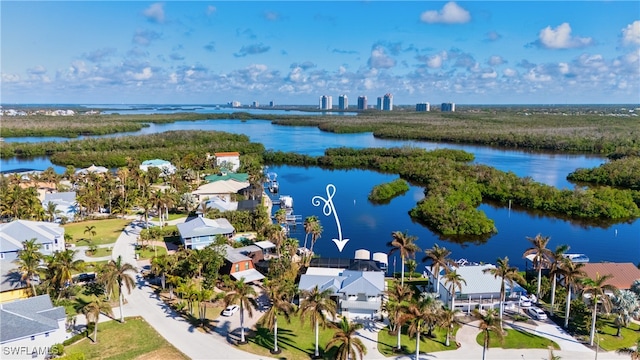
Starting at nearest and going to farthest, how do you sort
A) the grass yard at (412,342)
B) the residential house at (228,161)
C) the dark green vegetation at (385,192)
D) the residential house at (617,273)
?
1. the grass yard at (412,342)
2. the residential house at (617,273)
3. the dark green vegetation at (385,192)
4. the residential house at (228,161)

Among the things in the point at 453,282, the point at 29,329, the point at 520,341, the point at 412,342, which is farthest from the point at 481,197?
the point at 29,329

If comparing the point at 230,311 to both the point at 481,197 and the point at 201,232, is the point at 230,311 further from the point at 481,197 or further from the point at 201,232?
the point at 481,197

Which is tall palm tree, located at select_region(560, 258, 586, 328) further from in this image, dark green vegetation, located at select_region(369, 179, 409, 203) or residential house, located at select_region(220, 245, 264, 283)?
dark green vegetation, located at select_region(369, 179, 409, 203)

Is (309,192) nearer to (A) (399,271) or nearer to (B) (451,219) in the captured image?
(B) (451,219)

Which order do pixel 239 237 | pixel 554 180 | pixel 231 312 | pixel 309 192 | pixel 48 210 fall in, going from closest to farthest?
pixel 231 312, pixel 239 237, pixel 48 210, pixel 309 192, pixel 554 180

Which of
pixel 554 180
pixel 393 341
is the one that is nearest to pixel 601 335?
pixel 393 341

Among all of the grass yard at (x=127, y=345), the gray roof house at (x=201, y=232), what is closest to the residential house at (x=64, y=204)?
the gray roof house at (x=201, y=232)

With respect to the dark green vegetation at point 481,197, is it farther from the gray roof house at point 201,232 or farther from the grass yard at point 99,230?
the grass yard at point 99,230
